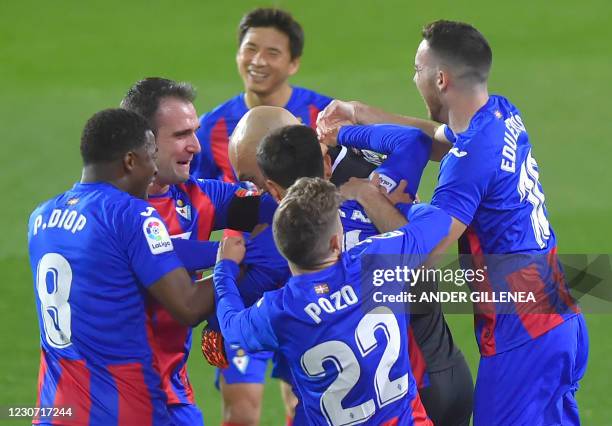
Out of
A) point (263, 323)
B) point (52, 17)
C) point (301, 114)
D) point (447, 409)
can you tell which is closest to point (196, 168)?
point (301, 114)

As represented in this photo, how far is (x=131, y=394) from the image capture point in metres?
4.98

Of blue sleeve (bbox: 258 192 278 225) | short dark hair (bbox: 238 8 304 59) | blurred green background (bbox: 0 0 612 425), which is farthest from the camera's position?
blurred green background (bbox: 0 0 612 425)

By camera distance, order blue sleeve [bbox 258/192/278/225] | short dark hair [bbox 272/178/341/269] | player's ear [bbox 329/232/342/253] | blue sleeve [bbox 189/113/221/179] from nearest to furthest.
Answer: short dark hair [bbox 272/178/341/269] → player's ear [bbox 329/232/342/253] → blue sleeve [bbox 258/192/278/225] → blue sleeve [bbox 189/113/221/179]

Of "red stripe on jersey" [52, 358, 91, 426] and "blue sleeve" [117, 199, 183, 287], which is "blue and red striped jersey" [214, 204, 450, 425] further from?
"red stripe on jersey" [52, 358, 91, 426]

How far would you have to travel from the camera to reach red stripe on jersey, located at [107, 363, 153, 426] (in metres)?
4.94

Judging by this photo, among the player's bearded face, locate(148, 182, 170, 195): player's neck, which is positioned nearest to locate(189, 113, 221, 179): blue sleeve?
the player's bearded face

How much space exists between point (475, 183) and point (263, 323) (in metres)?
1.24

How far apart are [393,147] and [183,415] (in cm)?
158

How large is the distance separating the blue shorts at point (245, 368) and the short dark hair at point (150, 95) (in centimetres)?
223

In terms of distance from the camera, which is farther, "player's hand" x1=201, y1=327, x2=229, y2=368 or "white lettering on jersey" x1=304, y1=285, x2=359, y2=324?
"player's hand" x1=201, y1=327, x2=229, y2=368

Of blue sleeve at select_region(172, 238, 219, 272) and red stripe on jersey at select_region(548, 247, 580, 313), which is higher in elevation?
blue sleeve at select_region(172, 238, 219, 272)

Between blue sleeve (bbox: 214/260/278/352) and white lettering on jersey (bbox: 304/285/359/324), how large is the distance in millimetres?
181

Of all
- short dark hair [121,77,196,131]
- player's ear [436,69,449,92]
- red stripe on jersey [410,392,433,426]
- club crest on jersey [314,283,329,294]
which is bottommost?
red stripe on jersey [410,392,433,426]

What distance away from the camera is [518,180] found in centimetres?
529
